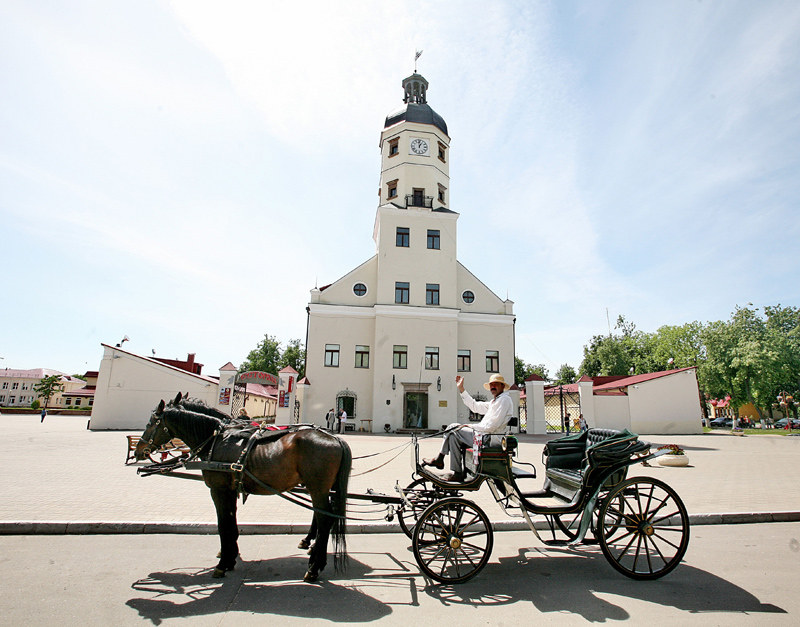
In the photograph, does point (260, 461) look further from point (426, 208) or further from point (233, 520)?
point (426, 208)

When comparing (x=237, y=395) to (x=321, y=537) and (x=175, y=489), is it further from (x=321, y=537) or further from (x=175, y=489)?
(x=321, y=537)

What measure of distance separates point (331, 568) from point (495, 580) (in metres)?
1.76

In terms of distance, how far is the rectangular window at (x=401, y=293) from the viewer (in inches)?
1077

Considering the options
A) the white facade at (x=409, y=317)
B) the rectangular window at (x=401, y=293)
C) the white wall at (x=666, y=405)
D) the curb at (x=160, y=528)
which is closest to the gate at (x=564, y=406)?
the white facade at (x=409, y=317)

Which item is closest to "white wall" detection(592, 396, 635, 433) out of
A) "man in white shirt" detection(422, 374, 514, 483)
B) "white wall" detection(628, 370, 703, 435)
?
"white wall" detection(628, 370, 703, 435)

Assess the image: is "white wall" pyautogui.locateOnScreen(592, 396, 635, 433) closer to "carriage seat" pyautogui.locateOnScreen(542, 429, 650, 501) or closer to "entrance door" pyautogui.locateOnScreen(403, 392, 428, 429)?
"entrance door" pyautogui.locateOnScreen(403, 392, 428, 429)

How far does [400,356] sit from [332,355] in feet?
13.8

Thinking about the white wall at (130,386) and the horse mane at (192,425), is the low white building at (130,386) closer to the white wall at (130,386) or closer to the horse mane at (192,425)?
the white wall at (130,386)

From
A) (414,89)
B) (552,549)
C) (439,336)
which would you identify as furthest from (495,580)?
(414,89)

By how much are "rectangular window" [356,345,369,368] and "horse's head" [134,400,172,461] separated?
71.7 ft

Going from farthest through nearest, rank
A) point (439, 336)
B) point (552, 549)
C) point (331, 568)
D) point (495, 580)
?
point (439, 336) → point (552, 549) → point (331, 568) → point (495, 580)

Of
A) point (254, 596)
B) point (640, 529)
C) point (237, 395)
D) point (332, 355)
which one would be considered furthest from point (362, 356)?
point (254, 596)

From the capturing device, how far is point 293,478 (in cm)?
461

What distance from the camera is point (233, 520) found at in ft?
15.3
